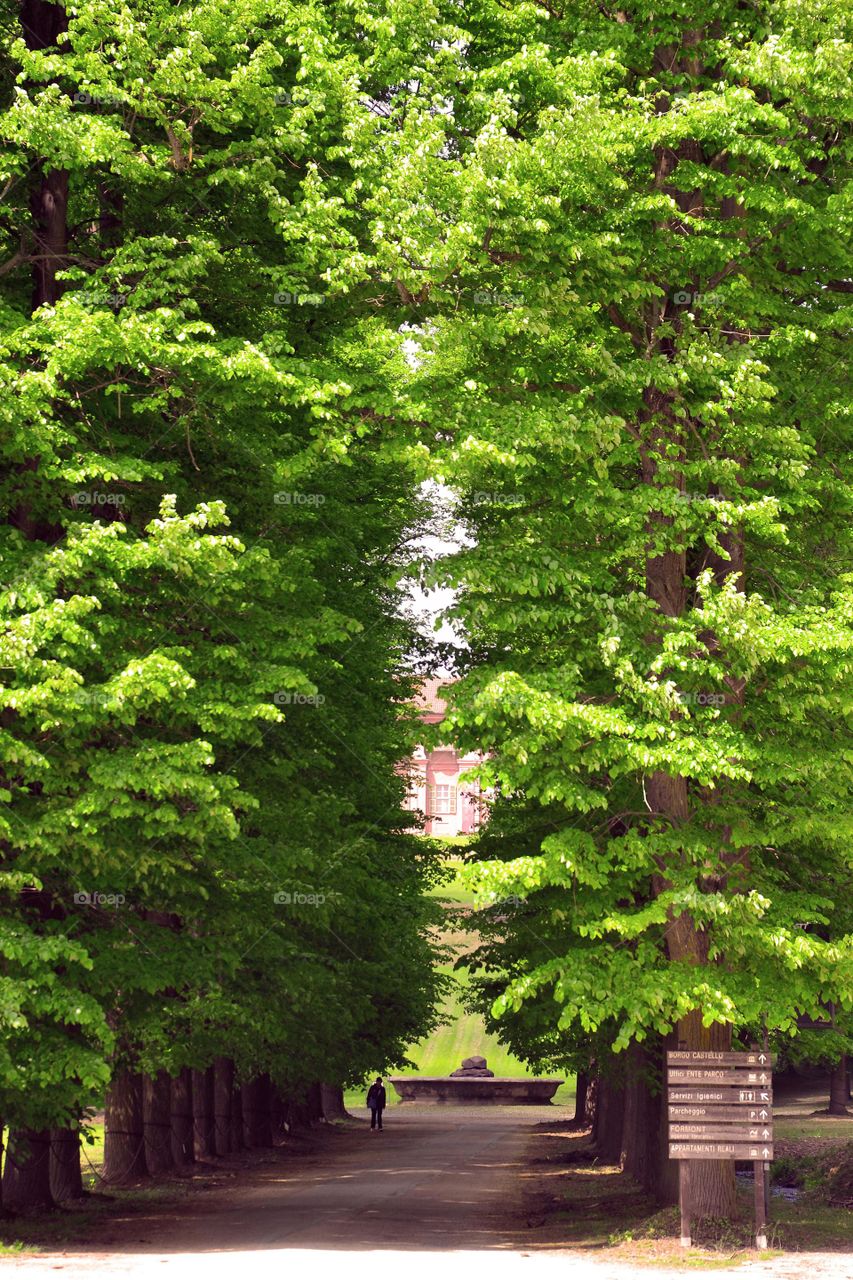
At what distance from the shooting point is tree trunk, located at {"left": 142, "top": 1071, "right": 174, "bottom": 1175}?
26781 mm

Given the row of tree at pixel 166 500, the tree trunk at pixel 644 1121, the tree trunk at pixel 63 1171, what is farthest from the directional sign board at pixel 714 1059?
the tree trunk at pixel 63 1171

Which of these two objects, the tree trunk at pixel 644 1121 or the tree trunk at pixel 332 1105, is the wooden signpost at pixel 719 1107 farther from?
the tree trunk at pixel 332 1105

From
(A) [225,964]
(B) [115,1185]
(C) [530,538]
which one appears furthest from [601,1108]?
(C) [530,538]

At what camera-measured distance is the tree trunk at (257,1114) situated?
3853 cm

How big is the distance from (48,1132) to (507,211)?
1190 cm

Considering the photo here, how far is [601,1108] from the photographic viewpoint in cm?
3603

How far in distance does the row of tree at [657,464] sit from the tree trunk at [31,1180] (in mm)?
6434

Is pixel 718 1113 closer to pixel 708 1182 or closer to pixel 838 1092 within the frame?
pixel 708 1182

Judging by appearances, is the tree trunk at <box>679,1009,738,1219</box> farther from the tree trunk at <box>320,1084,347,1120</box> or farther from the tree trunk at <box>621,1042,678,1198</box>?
the tree trunk at <box>320,1084,347,1120</box>

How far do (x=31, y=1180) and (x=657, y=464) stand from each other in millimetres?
11013
